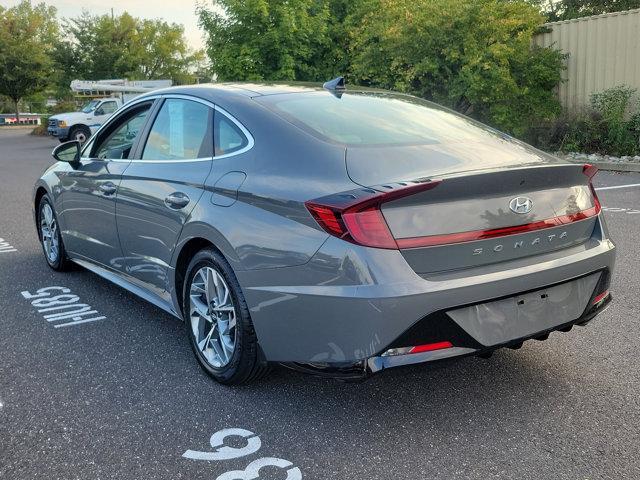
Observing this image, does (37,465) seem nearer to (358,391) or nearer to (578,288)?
(358,391)

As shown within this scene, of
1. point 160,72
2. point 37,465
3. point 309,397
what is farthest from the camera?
point 160,72

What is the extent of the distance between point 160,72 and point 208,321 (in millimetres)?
50038

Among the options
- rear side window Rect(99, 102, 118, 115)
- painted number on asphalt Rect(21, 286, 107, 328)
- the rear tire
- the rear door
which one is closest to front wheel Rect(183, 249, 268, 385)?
the rear door

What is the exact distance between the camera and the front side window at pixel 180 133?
12.3 feet

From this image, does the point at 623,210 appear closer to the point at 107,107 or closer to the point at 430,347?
the point at 430,347

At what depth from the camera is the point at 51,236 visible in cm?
585

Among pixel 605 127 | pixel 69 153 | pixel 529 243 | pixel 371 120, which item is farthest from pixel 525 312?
pixel 605 127

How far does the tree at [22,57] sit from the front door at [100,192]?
43694mm

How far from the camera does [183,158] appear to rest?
151 inches

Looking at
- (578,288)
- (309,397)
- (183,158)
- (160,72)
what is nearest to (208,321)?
(309,397)

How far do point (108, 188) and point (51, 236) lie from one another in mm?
1696

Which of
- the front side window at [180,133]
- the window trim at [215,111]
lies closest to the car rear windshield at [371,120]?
the window trim at [215,111]

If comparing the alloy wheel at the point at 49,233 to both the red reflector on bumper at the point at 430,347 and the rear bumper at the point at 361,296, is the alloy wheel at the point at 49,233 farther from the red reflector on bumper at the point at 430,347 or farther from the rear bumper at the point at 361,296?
the red reflector on bumper at the point at 430,347

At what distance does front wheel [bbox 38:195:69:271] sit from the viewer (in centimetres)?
566
